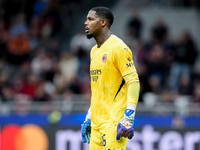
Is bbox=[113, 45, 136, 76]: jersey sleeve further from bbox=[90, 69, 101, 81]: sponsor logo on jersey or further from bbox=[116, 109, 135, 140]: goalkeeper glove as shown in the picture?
bbox=[116, 109, 135, 140]: goalkeeper glove

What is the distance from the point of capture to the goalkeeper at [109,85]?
6.03 m

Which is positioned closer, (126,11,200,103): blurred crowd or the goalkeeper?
the goalkeeper

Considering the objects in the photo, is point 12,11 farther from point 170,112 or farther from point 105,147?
point 105,147

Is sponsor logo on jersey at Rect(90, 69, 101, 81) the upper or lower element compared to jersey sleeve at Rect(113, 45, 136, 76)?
lower

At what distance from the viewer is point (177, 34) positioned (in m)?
17.3

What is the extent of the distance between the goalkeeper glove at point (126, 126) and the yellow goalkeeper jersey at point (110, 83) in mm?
278

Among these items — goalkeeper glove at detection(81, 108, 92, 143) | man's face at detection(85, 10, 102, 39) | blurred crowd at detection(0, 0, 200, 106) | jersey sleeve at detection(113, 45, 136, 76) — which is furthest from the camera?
blurred crowd at detection(0, 0, 200, 106)

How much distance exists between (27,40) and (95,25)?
1062 cm

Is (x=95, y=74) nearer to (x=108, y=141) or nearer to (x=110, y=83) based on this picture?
(x=110, y=83)

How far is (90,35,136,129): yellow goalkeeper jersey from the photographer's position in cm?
609

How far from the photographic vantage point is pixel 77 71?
51.1 ft

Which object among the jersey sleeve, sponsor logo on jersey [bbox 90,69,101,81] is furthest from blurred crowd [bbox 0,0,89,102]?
the jersey sleeve

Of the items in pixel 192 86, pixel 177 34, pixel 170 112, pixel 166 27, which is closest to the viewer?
pixel 170 112

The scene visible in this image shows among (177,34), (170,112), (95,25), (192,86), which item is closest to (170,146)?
(170,112)
